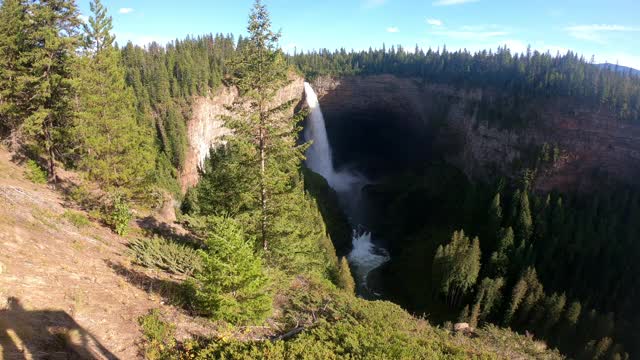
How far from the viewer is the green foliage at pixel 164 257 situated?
64.7 feet

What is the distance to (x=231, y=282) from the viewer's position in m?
13.9

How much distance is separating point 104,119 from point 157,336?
49.1 feet

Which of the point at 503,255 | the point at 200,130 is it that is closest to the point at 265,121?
the point at 503,255

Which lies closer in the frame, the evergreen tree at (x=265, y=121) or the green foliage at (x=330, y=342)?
the green foliage at (x=330, y=342)

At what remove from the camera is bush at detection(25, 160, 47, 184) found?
88.7ft

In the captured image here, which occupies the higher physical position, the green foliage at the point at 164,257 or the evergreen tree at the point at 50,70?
the evergreen tree at the point at 50,70

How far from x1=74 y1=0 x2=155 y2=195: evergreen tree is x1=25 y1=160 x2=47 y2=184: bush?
589cm

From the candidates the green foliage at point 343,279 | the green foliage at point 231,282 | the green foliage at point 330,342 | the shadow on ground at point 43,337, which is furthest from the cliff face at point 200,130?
the shadow on ground at point 43,337

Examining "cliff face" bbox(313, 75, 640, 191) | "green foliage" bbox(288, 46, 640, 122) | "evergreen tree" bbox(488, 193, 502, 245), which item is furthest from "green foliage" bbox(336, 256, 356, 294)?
"green foliage" bbox(288, 46, 640, 122)

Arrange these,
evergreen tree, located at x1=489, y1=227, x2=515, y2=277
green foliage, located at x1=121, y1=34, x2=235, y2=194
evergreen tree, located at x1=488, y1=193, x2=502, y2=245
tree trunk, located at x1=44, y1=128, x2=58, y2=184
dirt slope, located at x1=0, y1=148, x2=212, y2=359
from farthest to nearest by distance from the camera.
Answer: green foliage, located at x1=121, y1=34, x2=235, y2=194 → evergreen tree, located at x1=488, y1=193, x2=502, y2=245 → evergreen tree, located at x1=489, y1=227, x2=515, y2=277 → tree trunk, located at x1=44, y1=128, x2=58, y2=184 → dirt slope, located at x1=0, y1=148, x2=212, y2=359

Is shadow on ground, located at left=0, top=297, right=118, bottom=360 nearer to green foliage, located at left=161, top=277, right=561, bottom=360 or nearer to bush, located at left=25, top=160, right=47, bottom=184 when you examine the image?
green foliage, located at left=161, top=277, right=561, bottom=360

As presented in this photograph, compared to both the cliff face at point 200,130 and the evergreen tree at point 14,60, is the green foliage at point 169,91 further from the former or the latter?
the evergreen tree at point 14,60

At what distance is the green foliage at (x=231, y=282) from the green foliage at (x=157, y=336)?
1.50 meters

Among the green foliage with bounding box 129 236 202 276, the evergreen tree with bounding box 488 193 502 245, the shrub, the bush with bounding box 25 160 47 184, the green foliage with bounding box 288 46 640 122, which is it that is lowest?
the evergreen tree with bounding box 488 193 502 245
